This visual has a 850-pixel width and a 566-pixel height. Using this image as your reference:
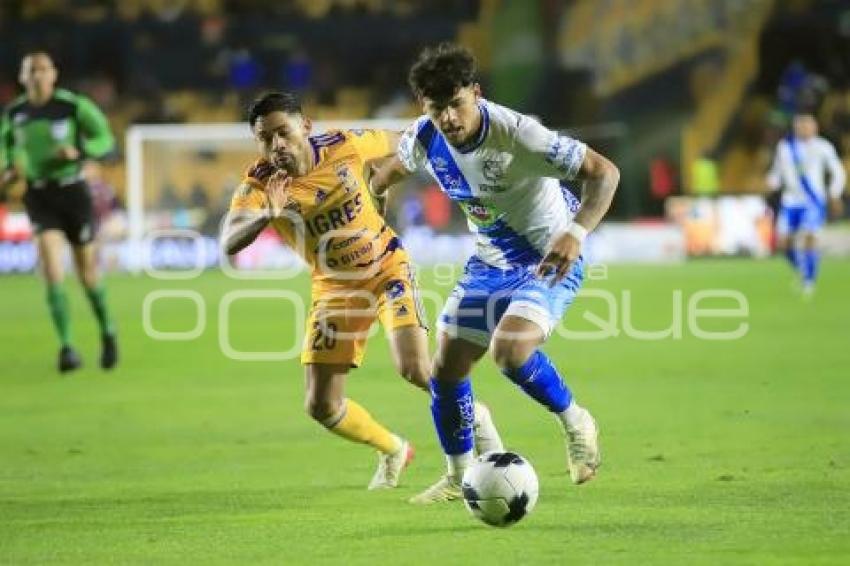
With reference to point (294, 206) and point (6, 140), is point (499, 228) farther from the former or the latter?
point (6, 140)

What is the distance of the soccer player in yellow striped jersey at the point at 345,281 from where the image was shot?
27.3 ft

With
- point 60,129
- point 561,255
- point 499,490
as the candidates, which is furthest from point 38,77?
point 499,490

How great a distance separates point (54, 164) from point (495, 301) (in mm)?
7309

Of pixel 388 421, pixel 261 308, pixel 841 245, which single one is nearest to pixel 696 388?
pixel 388 421

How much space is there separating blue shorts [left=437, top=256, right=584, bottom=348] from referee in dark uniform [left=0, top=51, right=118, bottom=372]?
6842 mm

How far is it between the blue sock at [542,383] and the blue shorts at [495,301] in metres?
0.25

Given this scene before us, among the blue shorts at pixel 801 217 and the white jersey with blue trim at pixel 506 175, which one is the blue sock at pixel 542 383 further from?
the blue shorts at pixel 801 217

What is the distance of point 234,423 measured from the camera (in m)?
11.4

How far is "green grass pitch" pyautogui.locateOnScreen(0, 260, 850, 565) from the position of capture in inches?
269

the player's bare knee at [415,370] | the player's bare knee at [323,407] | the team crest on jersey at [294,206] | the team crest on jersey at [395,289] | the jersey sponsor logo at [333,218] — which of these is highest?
the team crest on jersey at [294,206]

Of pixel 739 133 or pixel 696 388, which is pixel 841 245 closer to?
pixel 739 133

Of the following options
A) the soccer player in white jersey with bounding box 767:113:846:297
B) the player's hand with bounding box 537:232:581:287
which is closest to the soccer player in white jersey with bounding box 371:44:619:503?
the player's hand with bounding box 537:232:581:287

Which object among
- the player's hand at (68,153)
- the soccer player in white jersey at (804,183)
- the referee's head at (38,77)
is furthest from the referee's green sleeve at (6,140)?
the soccer player in white jersey at (804,183)

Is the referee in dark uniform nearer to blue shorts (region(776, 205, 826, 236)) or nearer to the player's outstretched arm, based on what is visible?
the player's outstretched arm
